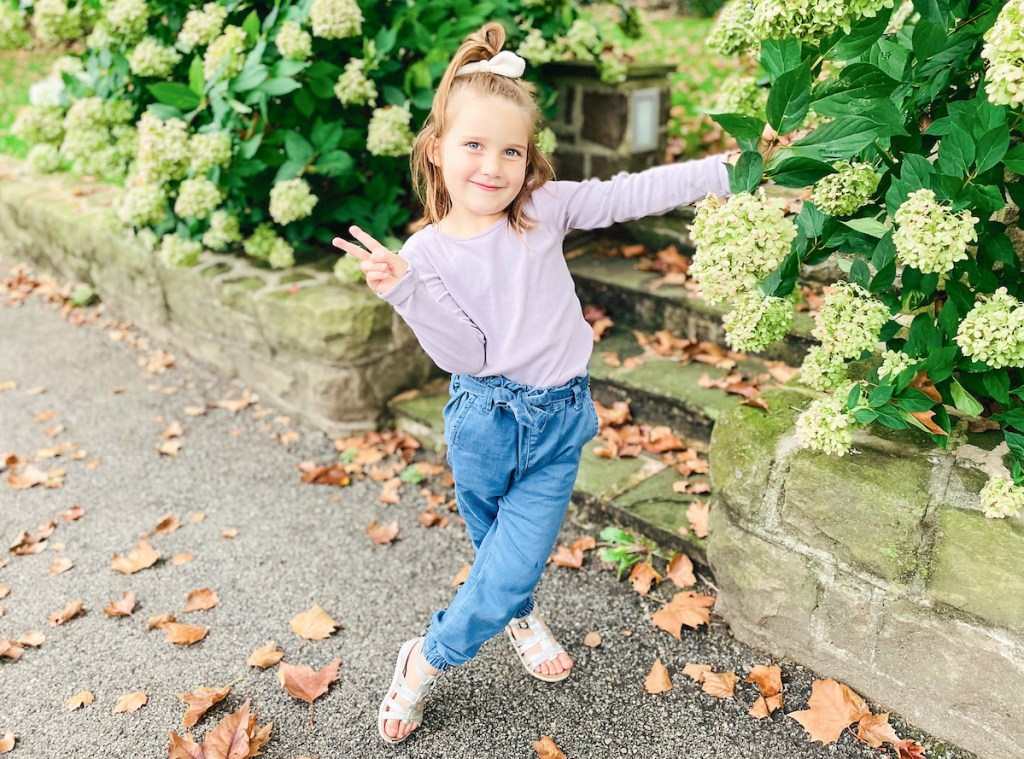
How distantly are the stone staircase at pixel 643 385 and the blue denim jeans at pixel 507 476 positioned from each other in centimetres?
75

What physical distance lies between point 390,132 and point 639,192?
184cm

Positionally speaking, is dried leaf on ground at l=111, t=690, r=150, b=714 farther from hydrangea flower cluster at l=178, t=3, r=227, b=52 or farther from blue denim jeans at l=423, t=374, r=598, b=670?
hydrangea flower cluster at l=178, t=3, r=227, b=52

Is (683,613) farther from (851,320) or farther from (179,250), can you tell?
(179,250)

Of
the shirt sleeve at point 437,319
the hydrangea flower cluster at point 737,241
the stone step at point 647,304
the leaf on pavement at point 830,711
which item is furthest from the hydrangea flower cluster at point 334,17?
the leaf on pavement at point 830,711

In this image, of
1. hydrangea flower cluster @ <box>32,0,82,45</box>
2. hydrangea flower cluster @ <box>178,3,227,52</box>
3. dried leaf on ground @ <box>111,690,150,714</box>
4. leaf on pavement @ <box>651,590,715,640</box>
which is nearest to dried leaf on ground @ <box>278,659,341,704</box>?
dried leaf on ground @ <box>111,690,150,714</box>

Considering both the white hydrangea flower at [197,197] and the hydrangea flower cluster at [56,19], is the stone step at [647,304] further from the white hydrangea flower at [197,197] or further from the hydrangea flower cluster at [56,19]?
the hydrangea flower cluster at [56,19]

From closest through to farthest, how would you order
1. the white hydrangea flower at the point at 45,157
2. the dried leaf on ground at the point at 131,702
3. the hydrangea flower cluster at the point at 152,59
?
1. the dried leaf on ground at the point at 131,702
2. the hydrangea flower cluster at the point at 152,59
3. the white hydrangea flower at the point at 45,157

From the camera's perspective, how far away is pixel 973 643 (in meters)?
1.92

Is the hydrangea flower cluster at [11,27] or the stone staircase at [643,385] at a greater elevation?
the hydrangea flower cluster at [11,27]

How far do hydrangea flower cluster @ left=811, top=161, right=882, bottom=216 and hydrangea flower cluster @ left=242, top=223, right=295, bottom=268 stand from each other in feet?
8.77

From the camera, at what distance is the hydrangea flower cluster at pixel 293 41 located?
3309 millimetres

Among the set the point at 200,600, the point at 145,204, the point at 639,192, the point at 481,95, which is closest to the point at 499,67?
the point at 481,95

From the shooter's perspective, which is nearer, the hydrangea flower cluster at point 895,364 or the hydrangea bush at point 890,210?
the hydrangea bush at point 890,210

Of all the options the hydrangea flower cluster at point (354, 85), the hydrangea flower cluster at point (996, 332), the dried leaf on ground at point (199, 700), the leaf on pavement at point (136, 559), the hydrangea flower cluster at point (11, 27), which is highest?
the hydrangea flower cluster at point (11, 27)
